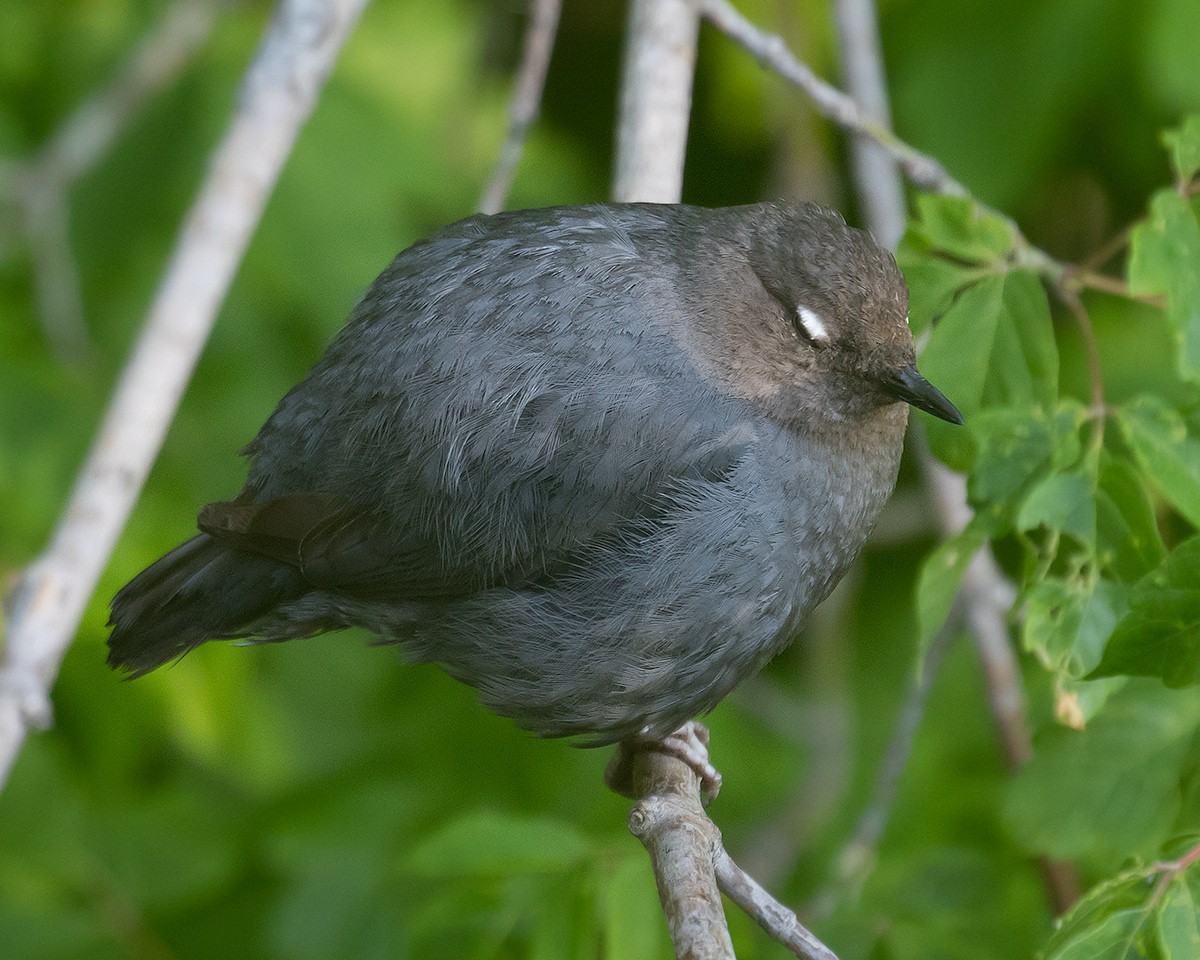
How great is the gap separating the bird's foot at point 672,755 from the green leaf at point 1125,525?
1059mm

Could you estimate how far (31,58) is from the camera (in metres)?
5.02

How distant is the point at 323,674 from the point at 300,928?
1194 mm

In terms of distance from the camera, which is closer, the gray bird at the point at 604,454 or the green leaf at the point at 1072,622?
the green leaf at the point at 1072,622

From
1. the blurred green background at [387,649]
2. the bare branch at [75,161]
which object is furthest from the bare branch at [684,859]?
the bare branch at [75,161]

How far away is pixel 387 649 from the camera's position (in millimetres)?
4855

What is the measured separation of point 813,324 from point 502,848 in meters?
1.32

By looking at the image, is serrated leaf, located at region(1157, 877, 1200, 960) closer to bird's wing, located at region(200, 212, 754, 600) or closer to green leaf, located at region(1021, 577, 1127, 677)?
green leaf, located at region(1021, 577, 1127, 677)

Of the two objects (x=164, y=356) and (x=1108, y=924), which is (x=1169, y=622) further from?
(x=164, y=356)

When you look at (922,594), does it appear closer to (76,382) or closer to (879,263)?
(879,263)

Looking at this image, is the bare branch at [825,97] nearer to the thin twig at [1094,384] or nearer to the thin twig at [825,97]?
the thin twig at [825,97]

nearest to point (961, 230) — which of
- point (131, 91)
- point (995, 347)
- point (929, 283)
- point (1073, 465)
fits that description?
point (929, 283)

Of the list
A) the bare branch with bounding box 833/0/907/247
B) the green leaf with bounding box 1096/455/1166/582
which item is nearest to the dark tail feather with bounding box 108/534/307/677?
the green leaf with bounding box 1096/455/1166/582

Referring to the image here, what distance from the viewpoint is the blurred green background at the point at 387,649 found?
391 centimetres

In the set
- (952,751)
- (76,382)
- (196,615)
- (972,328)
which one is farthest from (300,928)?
(972,328)
